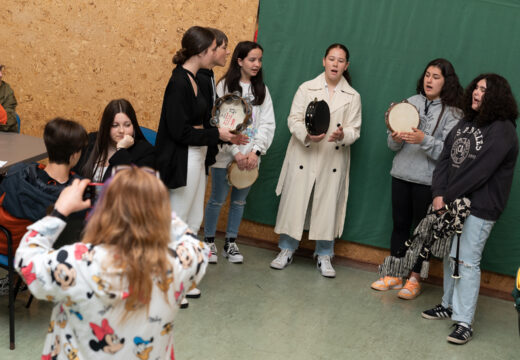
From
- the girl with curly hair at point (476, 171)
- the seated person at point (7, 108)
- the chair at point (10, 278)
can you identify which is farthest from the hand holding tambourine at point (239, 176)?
the chair at point (10, 278)

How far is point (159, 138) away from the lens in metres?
3.72

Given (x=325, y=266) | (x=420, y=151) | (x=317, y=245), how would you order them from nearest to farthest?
(x=420, y=151), (x=325, y=266), (x=317, y=245)

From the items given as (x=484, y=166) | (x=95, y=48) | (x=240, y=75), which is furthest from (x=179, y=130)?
(x=95, y=48)

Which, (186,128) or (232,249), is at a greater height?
(186,128)

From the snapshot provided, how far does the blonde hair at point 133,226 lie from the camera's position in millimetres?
1721

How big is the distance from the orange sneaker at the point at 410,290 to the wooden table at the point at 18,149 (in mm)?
2625

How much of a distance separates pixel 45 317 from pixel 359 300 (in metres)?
2.08

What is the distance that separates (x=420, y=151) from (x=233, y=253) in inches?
62.4

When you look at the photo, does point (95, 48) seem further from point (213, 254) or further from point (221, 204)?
point (213, 254)

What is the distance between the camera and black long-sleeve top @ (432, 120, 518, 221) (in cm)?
356

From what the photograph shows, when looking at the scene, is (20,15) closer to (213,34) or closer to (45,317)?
(213,34)

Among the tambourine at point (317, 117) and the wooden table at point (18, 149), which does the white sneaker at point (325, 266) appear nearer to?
the tambourine at point (317, 117)

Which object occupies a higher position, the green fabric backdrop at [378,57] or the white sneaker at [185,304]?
the green fabric backdrop at [378,57]

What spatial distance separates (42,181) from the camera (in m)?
3.03
